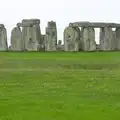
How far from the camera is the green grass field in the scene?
17.9 m

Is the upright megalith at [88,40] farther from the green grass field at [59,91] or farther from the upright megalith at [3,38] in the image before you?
the green grass field at [59,91]

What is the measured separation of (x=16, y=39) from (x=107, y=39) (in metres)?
10.8

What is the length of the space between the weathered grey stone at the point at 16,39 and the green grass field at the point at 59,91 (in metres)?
14.0

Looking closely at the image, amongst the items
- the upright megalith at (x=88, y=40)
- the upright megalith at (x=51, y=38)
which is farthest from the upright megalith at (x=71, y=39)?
the upright megalith at (x=51, y=38)

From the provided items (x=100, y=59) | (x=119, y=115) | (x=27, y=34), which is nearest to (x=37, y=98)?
(x=119, y=115)

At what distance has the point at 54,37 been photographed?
5469cm

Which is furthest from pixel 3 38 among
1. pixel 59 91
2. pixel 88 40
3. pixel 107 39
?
pixel 59 91

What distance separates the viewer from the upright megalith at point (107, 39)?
55.2m

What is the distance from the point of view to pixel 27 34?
55.1 meters

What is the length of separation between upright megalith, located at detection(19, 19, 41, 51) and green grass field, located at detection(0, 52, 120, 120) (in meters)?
13.6

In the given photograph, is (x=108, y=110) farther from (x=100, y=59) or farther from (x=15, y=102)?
(x=100, y=59)

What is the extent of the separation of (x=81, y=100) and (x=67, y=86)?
5.06m

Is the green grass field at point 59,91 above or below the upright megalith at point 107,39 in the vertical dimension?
below

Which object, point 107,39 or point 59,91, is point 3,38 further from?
point 59,91
